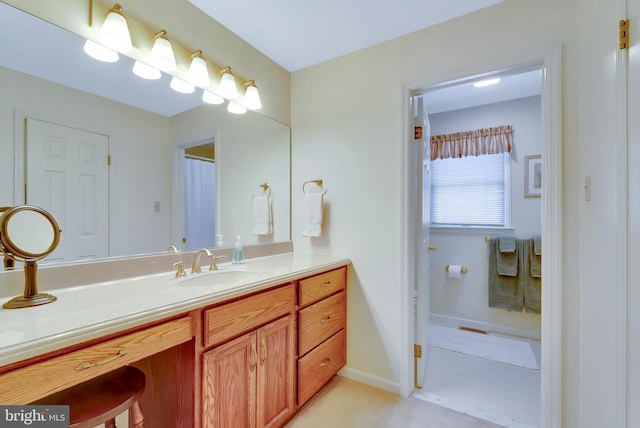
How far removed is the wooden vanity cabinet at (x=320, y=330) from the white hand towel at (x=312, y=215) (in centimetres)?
35

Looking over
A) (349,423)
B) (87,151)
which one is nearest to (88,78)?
(87,151)

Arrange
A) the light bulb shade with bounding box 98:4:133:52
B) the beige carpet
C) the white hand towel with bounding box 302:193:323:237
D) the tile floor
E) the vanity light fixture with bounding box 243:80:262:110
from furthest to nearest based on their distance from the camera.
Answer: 1. the white hand towel with bounding box 302:193:323:237
2. the vanity light fixture with bounding box 243:80:262:110
3. the tile floor
4. the beige carpet
5. the light bulb shade with bounding box 98:4:133:52

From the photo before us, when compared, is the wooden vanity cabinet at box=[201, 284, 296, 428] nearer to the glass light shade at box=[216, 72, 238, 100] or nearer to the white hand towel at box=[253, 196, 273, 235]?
the white hand towel at box=[253, 196, 273, 235]

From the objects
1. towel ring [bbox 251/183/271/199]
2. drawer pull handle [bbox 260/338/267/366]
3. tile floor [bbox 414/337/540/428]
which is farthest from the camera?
towel ring [bbox 251/183/271/199]

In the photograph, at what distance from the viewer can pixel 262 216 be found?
2.18 meters

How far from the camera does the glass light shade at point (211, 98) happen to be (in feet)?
5.79

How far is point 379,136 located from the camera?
76.4 inches

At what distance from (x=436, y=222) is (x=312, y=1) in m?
2.49

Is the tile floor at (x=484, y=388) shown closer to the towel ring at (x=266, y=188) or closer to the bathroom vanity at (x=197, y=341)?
the bathroom vanity at (x=197, y=341)

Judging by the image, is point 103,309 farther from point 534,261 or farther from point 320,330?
point 534,261

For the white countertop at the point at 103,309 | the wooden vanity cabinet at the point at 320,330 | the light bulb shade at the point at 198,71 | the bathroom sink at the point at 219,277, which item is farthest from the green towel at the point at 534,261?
the light bulb shade at the point at 198,71

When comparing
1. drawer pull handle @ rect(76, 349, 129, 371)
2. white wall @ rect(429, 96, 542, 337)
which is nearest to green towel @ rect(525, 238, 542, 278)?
white wall @ rect(429, 96, 542, 337)

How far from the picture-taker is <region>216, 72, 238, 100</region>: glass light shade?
1.81 metres

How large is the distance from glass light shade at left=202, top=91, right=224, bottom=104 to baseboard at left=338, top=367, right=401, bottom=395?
6.77 ft
